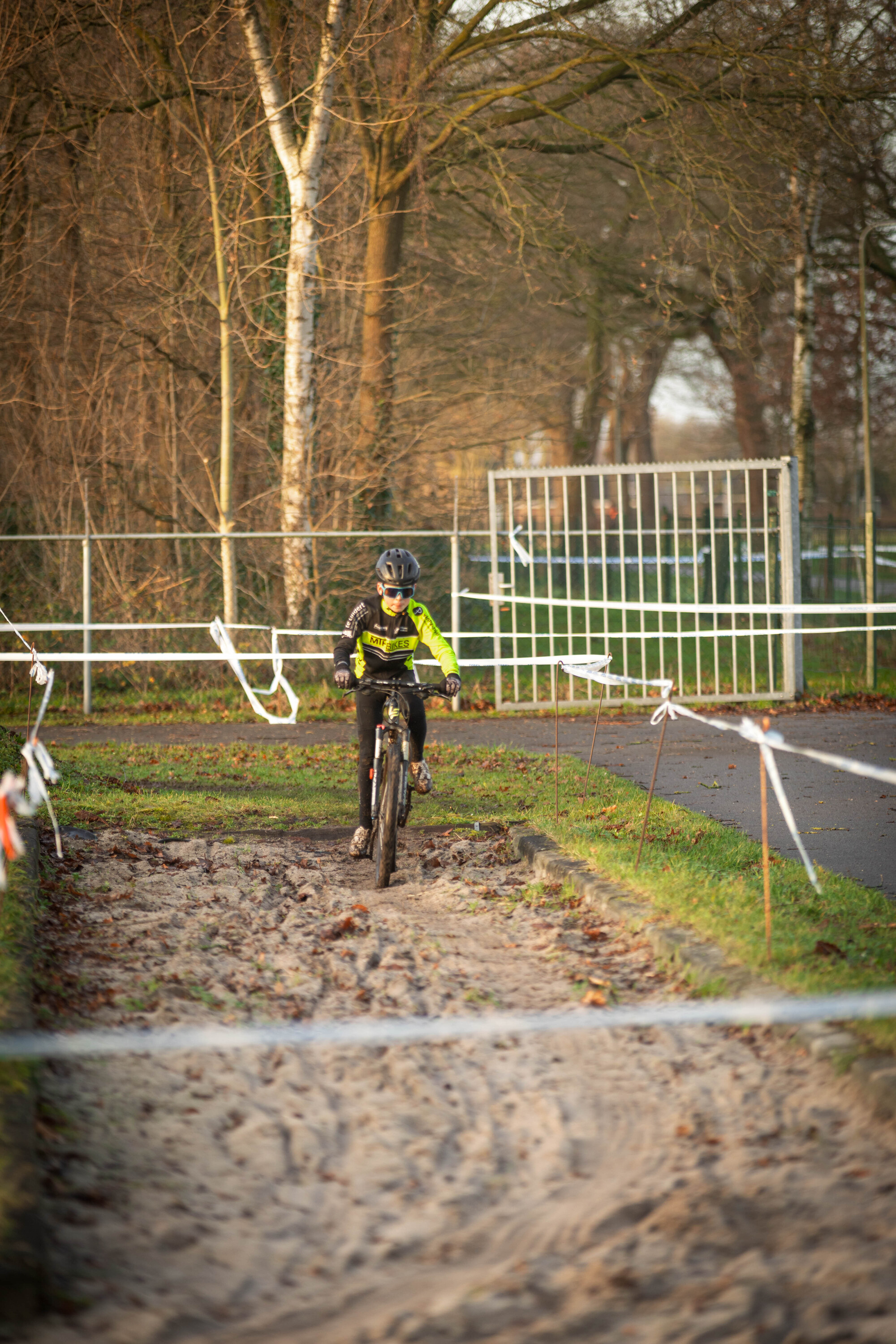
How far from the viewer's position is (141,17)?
1772 cm

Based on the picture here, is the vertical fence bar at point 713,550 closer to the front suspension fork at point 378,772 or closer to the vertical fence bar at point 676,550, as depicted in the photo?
the vertical fence bar at point 676,550

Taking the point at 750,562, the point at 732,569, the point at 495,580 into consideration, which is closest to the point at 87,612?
the point at 495,580

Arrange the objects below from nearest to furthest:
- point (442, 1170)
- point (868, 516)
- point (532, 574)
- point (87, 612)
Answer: point (442, 1170)
point (532, 574)
point (87, 612)
point (868, 516)

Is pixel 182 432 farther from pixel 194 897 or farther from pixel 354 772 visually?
pixel 194 897

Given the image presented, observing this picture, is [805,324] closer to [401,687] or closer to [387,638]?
[387,638]

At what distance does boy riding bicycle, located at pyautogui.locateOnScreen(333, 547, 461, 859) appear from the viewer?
809 centimetres

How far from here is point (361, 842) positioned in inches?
325

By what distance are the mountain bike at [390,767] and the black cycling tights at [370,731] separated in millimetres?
38

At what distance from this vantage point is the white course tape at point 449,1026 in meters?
4.93

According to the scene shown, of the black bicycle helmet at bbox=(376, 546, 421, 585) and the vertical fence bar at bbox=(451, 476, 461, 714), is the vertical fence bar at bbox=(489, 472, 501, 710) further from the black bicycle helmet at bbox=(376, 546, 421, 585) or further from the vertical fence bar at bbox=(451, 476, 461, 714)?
the black bicycle helmet at bbox=(376, 546, 421, 585)

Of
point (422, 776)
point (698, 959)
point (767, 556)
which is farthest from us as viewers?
point (767, 556)

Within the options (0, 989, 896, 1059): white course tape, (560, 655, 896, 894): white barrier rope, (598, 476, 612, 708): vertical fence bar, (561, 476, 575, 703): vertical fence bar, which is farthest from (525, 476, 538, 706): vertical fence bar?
(0, 989, 896, 1059): white course tape

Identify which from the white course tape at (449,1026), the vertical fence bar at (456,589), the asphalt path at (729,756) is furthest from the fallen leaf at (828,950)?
the vertical fence bar at (456,589)

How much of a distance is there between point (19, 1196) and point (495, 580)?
12.7 metres
